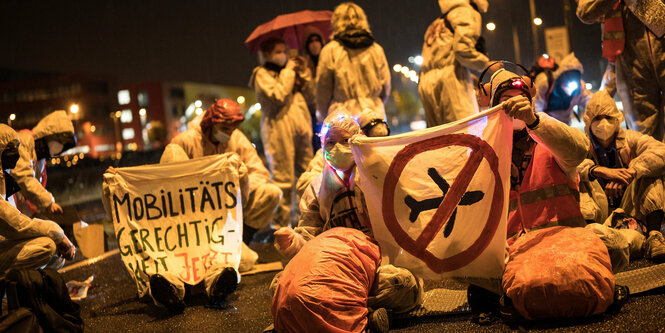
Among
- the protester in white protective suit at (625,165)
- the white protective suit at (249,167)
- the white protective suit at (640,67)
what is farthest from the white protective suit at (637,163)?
the white protective suit at (249,167)

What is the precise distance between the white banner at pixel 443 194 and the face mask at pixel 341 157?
0.20 m

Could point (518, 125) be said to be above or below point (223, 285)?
above

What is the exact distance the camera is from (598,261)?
137 inches

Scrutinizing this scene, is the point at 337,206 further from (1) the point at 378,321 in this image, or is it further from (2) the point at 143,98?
(2) the point at 143,98

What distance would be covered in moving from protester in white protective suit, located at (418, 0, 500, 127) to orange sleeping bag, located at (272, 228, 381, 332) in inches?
149

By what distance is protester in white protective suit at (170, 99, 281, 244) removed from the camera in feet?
20.7

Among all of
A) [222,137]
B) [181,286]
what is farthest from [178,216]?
[222,137]

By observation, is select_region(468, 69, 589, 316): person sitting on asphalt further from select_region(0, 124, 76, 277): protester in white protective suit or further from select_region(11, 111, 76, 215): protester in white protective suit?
select_region(11, 111, 76, 215): protester in white protective suit

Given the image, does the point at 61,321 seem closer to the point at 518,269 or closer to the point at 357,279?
the point at 357,279

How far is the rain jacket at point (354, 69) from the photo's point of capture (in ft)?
24.0

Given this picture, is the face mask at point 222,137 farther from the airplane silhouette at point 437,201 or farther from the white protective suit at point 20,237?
the airplane silhouette at point 437,201

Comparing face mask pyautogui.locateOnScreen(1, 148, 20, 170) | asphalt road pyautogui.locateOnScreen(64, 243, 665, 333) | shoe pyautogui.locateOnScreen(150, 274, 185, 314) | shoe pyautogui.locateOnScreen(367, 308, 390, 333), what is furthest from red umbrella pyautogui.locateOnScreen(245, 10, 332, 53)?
shoe pyautogui.locateOnScreen(367, 308, 390, 333)

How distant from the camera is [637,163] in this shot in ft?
16.2

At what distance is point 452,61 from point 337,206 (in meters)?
3.56
